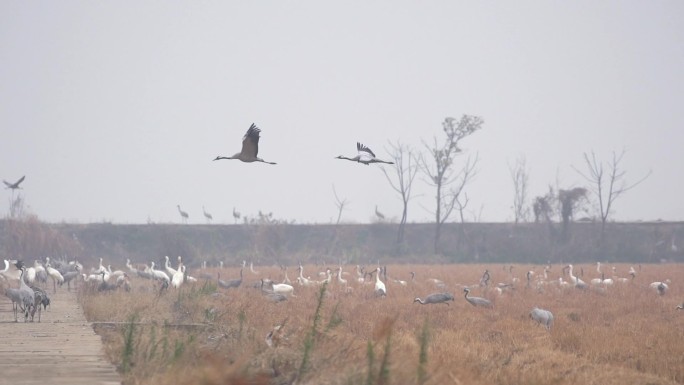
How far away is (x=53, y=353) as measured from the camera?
40.8ft

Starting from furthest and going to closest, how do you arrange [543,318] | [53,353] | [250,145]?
[543,318] < [250,145] < [53,353]

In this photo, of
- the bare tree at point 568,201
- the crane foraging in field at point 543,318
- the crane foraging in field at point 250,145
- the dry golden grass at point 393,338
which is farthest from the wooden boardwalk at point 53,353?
the bare tree at point 568,201

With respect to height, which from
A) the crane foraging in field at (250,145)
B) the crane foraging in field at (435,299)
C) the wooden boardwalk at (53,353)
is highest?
the crane foraging in field at (250,145)

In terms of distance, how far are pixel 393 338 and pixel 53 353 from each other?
3.91m

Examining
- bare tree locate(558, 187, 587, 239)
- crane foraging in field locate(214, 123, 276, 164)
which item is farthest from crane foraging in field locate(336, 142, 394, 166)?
bare tree locate(558, 187, 587, 239)

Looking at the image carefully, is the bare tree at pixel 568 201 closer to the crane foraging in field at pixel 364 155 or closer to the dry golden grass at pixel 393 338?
the dry golden grass at pixel 393 338

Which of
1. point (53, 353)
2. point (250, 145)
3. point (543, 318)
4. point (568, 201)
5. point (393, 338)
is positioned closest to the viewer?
point (53, 353)

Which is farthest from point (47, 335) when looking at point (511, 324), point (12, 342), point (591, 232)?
point (591, 232)

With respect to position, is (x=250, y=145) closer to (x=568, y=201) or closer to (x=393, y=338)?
(x=393, y=338)

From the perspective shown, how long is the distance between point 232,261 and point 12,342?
37702 millimetres

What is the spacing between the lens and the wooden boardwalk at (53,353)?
34.9ft

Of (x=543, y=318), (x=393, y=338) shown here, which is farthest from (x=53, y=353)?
(x=543, y=318)

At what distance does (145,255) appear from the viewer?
55.3m

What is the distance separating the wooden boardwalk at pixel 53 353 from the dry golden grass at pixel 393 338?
0.24 meters
